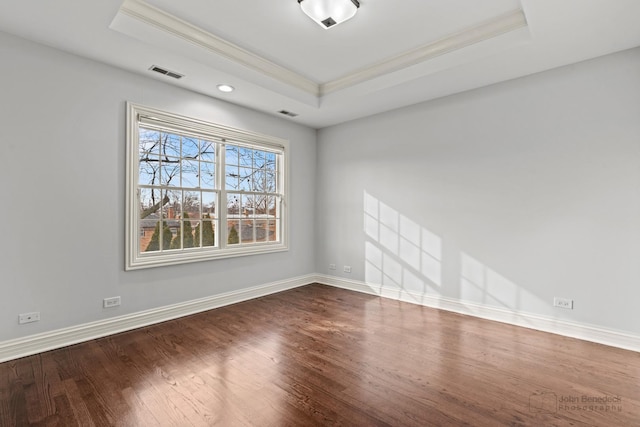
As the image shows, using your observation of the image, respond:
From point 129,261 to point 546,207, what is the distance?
4.49 meters

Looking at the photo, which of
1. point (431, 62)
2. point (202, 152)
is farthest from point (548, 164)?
point (202, 152)

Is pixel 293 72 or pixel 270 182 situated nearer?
pixel 293 72

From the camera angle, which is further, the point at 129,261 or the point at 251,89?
the point at 251,89

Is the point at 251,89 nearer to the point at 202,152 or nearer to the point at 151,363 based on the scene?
the point at 202,152

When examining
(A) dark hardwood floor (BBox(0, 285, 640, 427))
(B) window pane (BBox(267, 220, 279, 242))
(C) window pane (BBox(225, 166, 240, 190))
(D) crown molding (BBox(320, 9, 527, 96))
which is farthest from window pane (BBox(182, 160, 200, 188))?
(D) crown molding (BBox(320, 9, 527, 96))

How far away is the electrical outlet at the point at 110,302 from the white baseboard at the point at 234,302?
0.14 m

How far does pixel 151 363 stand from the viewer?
2.55 metres

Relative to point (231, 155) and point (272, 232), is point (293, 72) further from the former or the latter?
point (272, 232)

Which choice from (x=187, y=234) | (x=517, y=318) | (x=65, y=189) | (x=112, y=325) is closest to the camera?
(x=65, y=189)

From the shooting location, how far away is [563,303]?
10.6 feet

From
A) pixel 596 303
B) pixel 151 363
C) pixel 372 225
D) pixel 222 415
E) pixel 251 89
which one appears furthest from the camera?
pixel 372 225

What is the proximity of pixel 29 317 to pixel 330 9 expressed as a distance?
370 cm

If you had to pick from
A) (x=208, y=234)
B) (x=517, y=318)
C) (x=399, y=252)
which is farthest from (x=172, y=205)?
(x=517, y=318)

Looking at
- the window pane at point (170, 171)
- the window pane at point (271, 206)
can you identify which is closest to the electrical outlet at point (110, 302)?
the window pane at point (170, 171)
